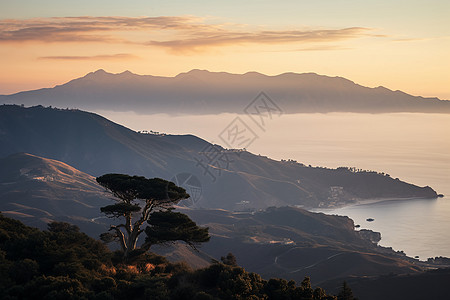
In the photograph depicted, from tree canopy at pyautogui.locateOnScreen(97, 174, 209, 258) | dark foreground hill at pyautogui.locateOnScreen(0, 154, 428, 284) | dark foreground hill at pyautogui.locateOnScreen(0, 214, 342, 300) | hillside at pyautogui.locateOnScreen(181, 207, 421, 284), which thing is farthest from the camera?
dark foreground hill at pyautogui.locateOnScreen(0, 154, 428, 284)

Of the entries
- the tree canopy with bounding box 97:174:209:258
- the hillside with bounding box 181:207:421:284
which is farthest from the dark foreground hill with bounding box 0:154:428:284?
the tree canopy with bounding box 97:174:209:258

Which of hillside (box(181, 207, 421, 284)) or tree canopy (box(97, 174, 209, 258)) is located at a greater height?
tree canopy (box(97, 174, 209, 258))

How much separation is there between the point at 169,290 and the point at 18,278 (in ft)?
23.1

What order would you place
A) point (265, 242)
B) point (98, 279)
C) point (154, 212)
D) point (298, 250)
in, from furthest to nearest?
1. point (265, 242)
2. point (298, 250)
3. point (154, 212)
4. point (98, 279)

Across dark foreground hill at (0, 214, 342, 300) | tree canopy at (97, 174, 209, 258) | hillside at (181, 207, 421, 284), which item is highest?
tree canopy at (97, 174, 209, 258)

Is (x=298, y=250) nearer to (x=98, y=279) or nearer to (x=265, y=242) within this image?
(x=265, y=242)

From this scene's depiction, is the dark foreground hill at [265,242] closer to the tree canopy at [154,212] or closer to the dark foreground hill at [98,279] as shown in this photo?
Result: the tree canopy at [154,212]

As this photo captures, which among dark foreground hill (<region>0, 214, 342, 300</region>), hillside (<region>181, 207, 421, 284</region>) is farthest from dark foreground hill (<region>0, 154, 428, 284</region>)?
dark foreground hill (<region>0, 214, 342, 300</region>)

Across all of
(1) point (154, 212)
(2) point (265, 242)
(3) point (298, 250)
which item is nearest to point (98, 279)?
(1) point (154, 212)

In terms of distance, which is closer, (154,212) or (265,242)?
(154,212)

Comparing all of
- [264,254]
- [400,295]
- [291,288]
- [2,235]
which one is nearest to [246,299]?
[291,288]

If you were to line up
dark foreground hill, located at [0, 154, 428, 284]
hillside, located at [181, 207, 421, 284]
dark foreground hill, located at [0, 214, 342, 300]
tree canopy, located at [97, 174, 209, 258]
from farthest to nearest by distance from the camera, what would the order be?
1. dark foreground hill, located at [0, 154, 428, 284]
2. hillside, located at [181, 207, 421, 284]
3. tree canopy, located at [97, 174, 209, 258]
4. dark foreground hill, located at [0, 214, 342, 300]

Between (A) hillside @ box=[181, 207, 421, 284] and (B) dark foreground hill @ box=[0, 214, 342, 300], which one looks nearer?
(B) dark foreground hill @ box=[0, 214, 342, 300]

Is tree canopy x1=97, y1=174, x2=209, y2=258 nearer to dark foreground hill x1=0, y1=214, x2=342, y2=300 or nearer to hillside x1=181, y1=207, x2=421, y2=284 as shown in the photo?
dark foreground hill x1=0, y1=214, x2=342, y2=300
